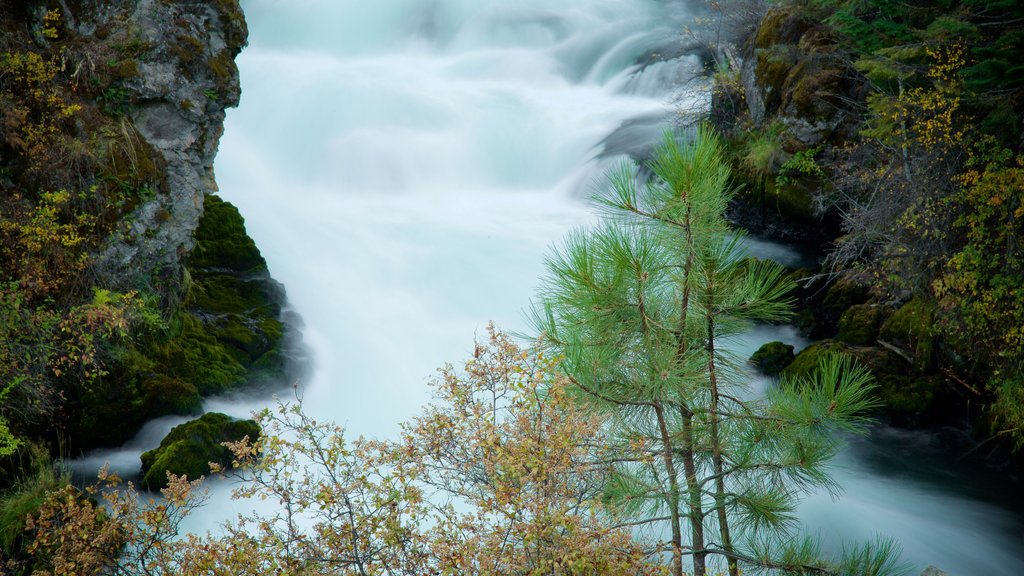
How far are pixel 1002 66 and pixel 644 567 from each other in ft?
20.4

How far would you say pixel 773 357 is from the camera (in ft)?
28.1

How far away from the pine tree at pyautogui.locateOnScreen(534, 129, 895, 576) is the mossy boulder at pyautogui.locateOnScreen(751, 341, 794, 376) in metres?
4.45

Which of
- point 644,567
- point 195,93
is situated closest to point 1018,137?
point 644,567

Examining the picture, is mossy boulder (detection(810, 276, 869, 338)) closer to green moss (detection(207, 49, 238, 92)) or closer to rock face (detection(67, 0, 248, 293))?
rock face (detection(67, 0, 248, 293))

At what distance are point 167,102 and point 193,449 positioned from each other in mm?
3936

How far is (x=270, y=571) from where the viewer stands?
10.7 feet

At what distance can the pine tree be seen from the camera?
358 centimetres

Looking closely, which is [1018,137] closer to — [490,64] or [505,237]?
[505,237]

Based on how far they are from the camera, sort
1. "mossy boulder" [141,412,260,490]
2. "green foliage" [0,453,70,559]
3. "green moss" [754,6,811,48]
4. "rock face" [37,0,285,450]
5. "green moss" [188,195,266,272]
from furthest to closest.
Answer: "green moss" [754,6,811,48] < "green moss" [188,195,266,272] < "rock face" [37,0,285,450] < "mossy boulder" [141,412,260,490] < "green foliage" [0,453,70,559]

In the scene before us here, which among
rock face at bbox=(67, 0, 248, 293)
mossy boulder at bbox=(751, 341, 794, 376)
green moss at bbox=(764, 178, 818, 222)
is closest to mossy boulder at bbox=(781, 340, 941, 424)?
mossy boulder at bbox=(751, 341, 794, 376)

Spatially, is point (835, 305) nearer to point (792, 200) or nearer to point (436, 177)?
point (792, 200)

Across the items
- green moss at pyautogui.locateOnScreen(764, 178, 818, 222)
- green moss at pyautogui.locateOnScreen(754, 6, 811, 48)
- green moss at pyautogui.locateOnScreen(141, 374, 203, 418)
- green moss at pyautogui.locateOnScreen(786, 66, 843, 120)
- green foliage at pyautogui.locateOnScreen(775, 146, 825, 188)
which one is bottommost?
green moss at pyautogui.locateOnScreen(141, 374, 203, 418)

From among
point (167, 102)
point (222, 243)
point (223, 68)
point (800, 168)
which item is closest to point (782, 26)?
point (800, 168)

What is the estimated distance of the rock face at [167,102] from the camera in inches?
313
